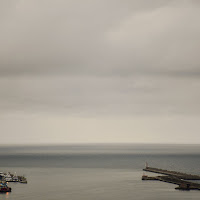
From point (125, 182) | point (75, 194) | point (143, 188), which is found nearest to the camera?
point (75, 194)

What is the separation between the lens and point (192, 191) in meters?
126

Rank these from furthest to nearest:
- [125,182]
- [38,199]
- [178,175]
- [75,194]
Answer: [178,175], [125,182], [75,194], [38,199]

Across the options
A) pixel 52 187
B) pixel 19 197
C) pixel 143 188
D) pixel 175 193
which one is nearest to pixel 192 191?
pixel 175 193

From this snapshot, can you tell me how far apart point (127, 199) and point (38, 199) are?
27.6 metres

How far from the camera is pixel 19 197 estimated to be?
113m

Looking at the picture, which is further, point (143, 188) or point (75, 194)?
point (143, 188)

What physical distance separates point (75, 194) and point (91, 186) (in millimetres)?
18618

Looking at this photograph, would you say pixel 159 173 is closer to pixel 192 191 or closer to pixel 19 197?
pixel 192 191

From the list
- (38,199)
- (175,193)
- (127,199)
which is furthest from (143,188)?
(38,199)

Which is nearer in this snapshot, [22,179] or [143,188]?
[143,188]

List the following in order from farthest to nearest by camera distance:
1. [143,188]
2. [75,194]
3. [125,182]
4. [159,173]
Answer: [159,173]
[125,182]
[143,188]
[75,194]

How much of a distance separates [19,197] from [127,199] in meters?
34.3

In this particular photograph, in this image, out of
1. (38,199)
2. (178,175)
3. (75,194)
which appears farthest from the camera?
(178,175)

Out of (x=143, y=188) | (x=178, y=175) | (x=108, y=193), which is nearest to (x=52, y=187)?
(x=108, y=193)
